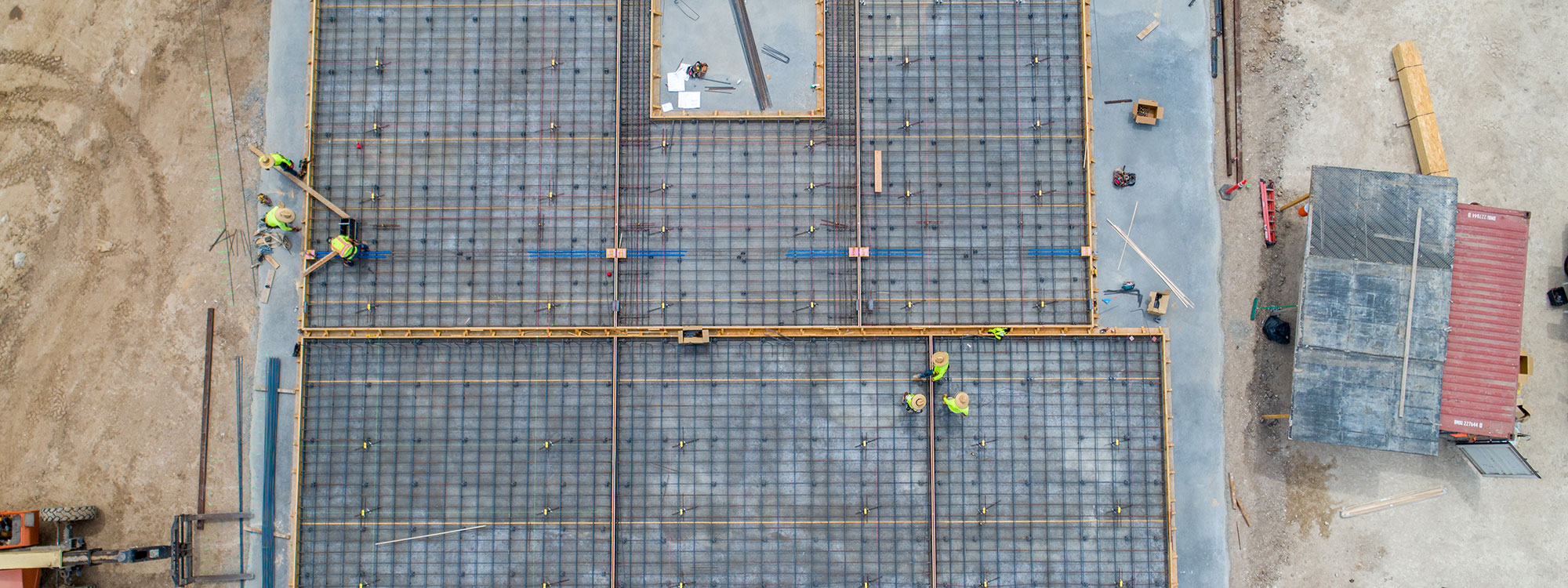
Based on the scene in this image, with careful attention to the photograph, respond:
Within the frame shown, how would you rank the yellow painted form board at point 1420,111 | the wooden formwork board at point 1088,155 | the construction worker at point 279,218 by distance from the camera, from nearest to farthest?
the wooden formwork board at point 1088,155 → the construction worker at point 279,218 → the yellow painted form board at point 1420,111

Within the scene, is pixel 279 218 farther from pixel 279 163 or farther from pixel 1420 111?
pixel 1420 111

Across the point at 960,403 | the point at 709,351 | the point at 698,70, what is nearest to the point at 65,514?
the point at 709,351

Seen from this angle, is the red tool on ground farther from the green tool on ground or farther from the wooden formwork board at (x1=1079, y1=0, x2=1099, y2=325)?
the wooden formwork board at (x1=1079, y1=0, x2=1099, y2=325)

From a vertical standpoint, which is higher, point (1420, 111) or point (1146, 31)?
point (1146, 31)

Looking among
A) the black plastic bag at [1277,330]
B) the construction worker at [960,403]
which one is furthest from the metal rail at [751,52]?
the black plastic bag at [1277,330]

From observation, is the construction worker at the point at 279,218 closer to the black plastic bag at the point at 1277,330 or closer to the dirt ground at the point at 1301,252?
the dirt ground at the point at 1301,252

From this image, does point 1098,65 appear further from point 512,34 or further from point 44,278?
point 44,278
